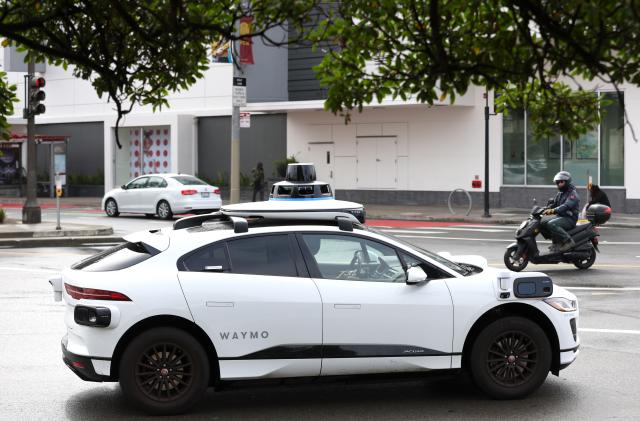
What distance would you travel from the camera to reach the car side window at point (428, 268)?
8.15m

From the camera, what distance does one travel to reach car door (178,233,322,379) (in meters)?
7.67

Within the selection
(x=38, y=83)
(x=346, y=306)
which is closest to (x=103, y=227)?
(x=38, y=83)

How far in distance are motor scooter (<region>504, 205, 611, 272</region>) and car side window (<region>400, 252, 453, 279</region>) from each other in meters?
8.45

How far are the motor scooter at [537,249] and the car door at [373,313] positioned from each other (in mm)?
8634

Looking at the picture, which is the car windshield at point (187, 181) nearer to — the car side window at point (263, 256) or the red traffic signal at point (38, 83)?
the red traffic signal at point (38, 83)

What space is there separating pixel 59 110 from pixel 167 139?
8.14 metres

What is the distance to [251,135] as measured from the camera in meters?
41.0

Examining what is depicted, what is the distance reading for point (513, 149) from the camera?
33875 mm

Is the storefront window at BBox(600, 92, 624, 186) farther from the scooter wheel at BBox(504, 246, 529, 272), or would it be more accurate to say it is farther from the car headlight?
the car headlight

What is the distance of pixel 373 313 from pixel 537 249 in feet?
29.8

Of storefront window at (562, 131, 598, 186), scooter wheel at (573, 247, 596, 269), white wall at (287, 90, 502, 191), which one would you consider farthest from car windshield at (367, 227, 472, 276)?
white wall at (287, 90, 502, 191)

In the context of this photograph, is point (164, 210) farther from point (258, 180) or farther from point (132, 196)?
point (258, 180)

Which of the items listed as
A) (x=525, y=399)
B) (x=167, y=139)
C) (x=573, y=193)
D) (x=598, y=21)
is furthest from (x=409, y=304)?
(x=167, y=139)

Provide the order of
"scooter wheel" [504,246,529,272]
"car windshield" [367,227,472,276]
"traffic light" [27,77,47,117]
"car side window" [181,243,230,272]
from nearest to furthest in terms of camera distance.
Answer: "car side window" [181,243,230,272]
"car windshield" [367,227,472,276]
"scooter wheel" [504,246,529,272]
"traffic light" [27,77,47,117]
